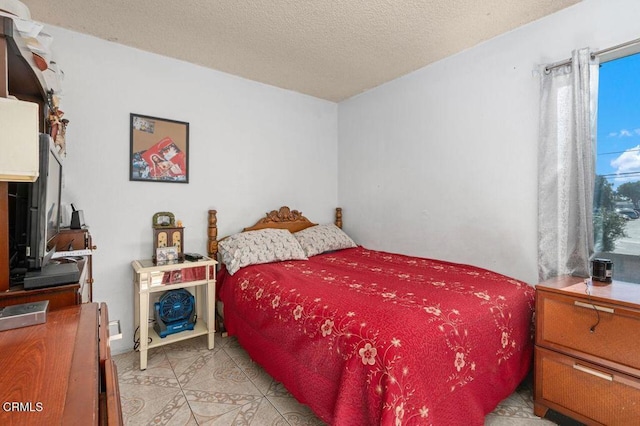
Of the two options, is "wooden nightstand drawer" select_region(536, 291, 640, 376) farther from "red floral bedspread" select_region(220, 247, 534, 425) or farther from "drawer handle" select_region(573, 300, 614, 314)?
"red floral bedspread" select_region(220, 247, 534, 425)

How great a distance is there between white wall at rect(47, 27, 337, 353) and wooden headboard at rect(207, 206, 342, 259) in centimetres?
7

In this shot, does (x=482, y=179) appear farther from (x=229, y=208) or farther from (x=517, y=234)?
(x=229, y=208)

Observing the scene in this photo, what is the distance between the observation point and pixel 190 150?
2.81 meters

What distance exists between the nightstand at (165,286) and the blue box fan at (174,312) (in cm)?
4

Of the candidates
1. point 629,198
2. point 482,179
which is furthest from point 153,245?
point 629,198

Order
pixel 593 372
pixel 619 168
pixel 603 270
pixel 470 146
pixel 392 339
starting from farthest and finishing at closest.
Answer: pixel 470 146
pixel 619 168
pixel 603 270
pixel 593 372
pixel 392 339

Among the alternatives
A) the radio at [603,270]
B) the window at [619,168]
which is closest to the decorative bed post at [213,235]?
the radio at [603,270]

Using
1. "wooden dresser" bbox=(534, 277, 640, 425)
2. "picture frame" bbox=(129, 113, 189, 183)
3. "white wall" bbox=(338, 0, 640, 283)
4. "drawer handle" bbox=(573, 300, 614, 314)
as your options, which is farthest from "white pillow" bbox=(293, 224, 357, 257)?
"drawer handle" bbox=(573, 300, 614, 314)

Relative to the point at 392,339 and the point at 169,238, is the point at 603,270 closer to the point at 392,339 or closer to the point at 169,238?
the point at 392,339

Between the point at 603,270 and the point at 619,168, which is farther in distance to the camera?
the point at 619,168

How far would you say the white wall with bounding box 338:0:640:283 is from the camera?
6.99 feet

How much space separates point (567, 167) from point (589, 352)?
3.64ft

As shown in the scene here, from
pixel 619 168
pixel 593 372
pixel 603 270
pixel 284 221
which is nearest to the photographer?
pixel 593 372

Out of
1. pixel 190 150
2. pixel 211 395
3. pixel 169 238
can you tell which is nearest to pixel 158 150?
pixel 190 150
